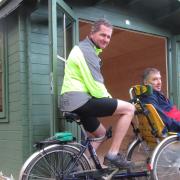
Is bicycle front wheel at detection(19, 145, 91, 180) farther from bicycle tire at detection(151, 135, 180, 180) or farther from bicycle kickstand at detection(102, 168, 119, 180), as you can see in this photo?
bicycle tire at detection(151, 135, 180, 180)

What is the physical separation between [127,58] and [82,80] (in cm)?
496

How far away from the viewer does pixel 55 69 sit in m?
4.03

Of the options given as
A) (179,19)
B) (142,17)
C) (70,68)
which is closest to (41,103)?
(70,68)

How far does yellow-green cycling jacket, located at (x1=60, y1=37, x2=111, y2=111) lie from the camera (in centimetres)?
346

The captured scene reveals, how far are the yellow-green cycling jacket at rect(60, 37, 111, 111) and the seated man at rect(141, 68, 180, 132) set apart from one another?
569 mm

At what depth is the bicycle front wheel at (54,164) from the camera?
10.8 feet

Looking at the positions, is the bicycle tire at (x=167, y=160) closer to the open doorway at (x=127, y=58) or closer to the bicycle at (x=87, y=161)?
the bicycle at (x=87, y=161)

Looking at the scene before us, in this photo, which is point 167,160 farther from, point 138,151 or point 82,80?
point 82,80

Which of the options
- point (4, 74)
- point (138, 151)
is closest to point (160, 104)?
point (138, 151)

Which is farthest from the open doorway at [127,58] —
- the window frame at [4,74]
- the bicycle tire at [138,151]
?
the bicycle tire at [138,151]

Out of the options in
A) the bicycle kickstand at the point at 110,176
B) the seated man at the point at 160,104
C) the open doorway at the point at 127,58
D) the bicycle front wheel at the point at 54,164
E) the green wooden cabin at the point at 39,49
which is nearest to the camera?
the bicycle front wheel at the point at 54,164

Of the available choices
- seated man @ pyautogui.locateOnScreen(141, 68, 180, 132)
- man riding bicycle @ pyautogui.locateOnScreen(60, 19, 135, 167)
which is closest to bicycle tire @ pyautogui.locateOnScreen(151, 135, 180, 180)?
seated man @ pyautogui.locateOnScreen(141, 68, 180, 132)

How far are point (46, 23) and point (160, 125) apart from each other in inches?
82.2

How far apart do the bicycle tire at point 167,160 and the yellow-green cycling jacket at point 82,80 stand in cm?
71
